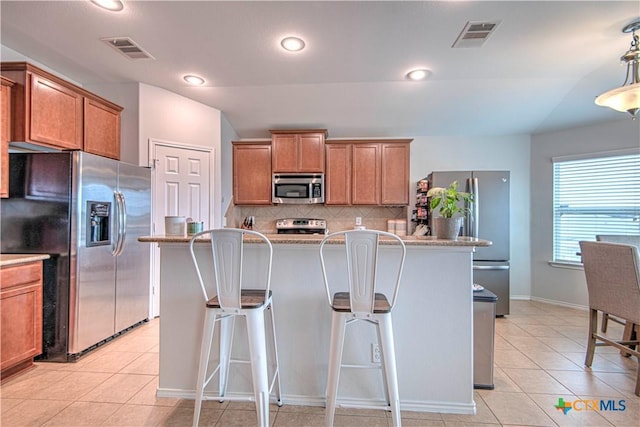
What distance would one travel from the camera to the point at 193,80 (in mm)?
3232

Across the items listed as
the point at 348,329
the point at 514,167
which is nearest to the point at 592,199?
the point at 514,167

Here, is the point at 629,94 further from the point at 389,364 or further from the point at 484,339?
the point at 389,364

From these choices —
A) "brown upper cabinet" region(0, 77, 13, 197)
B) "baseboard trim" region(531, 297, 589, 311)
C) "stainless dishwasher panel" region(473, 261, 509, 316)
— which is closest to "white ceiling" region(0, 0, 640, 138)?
"brown upper cabinet" region(0, 77, 13, 197)

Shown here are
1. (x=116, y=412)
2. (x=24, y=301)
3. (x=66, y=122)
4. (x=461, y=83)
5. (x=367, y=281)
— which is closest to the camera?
(x=367, y=281)

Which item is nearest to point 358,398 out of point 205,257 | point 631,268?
point 205,257

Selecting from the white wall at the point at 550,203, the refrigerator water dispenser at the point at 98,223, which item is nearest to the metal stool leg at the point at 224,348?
the refrigerator water dispenser at the point at 98,223

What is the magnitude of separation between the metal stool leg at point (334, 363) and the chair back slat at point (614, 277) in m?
2.11

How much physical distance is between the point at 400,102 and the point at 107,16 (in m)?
2.97

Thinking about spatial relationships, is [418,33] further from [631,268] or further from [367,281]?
[631,268]

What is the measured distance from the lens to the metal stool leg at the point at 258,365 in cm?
155

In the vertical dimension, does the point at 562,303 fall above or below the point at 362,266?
below

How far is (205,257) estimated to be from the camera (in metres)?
1.93

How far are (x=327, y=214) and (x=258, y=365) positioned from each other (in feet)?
10.2

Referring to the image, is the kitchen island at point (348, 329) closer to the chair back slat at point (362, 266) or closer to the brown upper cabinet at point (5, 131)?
the chair back slat at point (362, 266)
